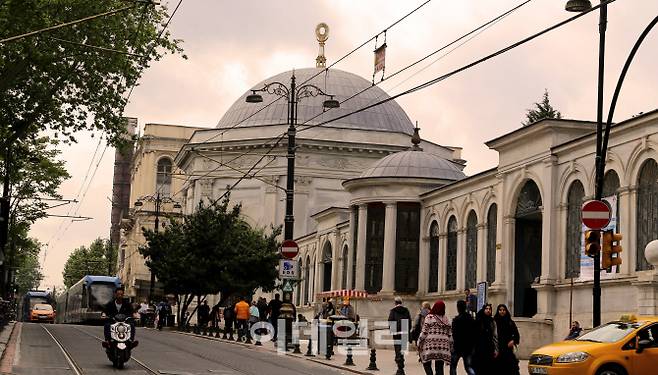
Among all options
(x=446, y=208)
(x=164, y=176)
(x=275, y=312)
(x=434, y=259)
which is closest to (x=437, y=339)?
(x=275, y=312)

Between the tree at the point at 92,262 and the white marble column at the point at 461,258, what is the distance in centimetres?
9597

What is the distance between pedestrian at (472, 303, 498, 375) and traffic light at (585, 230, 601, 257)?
4033 millimetres

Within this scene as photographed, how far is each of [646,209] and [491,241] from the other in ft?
32.7

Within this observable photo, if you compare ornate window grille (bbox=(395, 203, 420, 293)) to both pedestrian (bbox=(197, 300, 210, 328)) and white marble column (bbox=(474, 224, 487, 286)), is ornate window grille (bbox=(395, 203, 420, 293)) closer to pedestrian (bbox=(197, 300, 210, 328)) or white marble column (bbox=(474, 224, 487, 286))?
white marble column (bbox=(474, 224, 487, 286))

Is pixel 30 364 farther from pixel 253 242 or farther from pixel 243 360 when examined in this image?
pixel 253 242

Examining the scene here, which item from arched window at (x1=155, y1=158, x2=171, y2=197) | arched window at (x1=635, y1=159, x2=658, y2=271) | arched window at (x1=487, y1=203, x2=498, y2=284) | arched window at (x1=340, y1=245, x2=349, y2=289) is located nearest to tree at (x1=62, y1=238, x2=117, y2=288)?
arched window at (x1=155, y1=158, x2=171, y2=197)

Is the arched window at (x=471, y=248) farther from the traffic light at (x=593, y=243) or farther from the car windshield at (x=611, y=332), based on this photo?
the car windshield at (x=611, y=332)

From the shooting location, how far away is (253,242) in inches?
2030

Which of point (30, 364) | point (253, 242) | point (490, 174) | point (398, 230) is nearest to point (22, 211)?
point (253, 242)

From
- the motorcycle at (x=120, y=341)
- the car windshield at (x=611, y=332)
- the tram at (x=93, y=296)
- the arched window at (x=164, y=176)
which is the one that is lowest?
the motorcycle at (x=120, y=341)

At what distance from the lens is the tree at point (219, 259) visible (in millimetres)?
50719

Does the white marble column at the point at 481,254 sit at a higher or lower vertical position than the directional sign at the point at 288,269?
higher

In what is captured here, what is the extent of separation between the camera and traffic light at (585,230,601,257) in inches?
824

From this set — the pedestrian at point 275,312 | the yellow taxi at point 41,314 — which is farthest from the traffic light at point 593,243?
the yellow taxi at point 41,314
